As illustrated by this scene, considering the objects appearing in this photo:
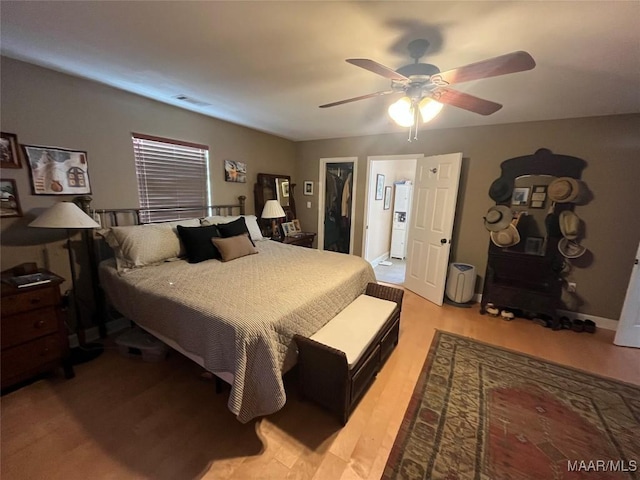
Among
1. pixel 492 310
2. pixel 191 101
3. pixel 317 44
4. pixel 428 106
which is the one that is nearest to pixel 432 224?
pixel 492 310

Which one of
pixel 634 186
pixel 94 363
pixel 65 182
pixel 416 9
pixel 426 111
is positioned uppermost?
pixel 416 9

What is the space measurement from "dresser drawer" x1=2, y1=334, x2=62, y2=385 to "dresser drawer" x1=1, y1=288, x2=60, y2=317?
26 centimetres

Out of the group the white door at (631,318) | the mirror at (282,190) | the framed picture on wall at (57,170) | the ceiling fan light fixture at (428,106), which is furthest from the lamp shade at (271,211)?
the white door at (631,318)

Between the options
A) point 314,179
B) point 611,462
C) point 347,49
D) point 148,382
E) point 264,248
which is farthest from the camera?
point 314,179

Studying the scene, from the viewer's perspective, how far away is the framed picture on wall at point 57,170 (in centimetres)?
210

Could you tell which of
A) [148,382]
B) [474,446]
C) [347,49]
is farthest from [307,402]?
[347,49]

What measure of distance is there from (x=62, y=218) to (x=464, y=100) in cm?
307

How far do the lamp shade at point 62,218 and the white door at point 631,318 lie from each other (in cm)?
503

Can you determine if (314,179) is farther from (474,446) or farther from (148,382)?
(474,446)

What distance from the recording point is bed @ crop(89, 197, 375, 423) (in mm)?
1488

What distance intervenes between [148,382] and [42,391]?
703mm

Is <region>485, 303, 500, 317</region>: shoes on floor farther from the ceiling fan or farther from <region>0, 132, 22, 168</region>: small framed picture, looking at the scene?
<region>0, 132, 22, 168</region>: small framed picture

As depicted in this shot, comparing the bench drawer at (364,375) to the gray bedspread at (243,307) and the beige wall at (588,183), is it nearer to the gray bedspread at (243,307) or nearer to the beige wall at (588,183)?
the gray bedspread at (243,307)

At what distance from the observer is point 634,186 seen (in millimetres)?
2725
